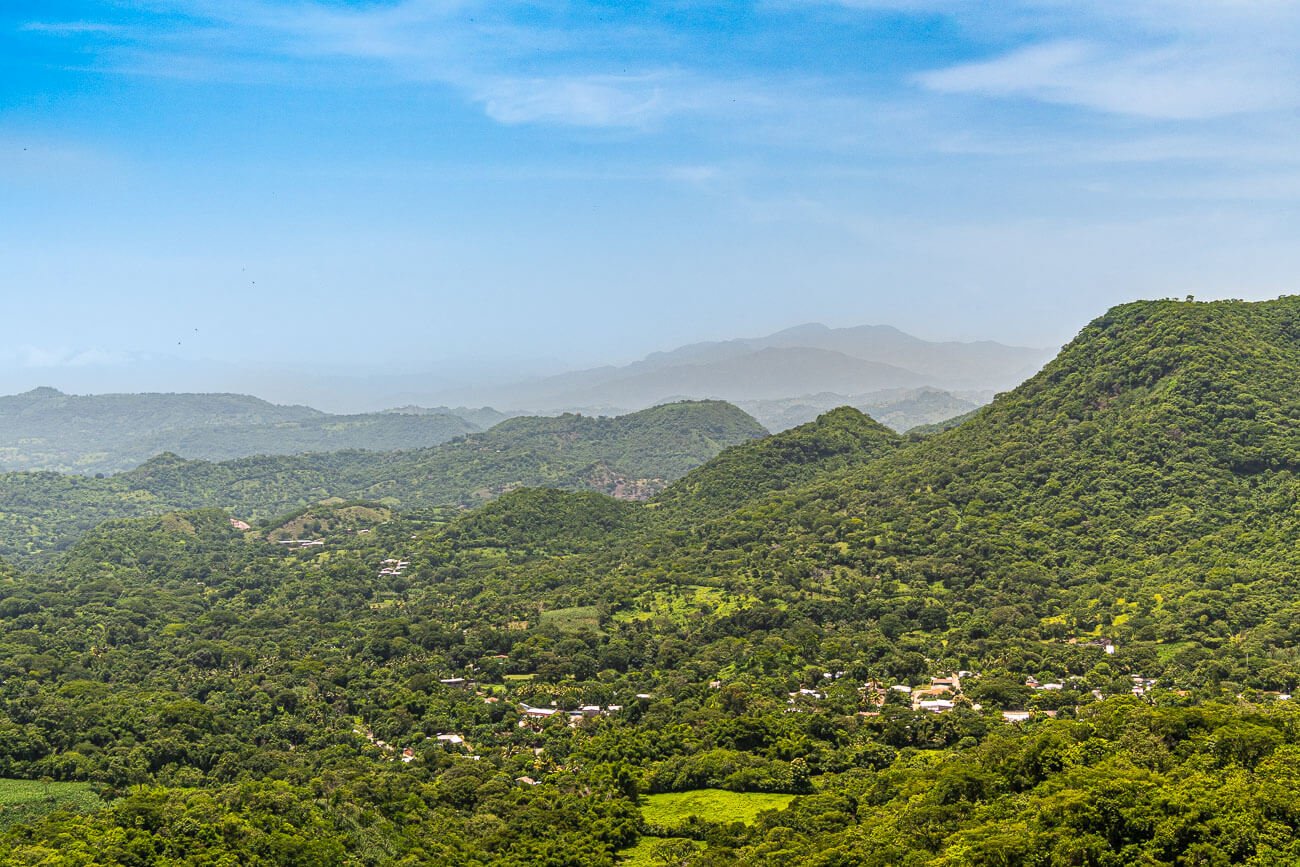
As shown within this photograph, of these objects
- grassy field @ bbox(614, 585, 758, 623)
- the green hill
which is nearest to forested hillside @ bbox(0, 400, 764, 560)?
the green hill

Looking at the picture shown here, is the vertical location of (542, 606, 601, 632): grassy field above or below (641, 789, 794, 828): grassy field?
above

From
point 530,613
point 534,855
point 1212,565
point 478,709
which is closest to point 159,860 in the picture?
point 534,855

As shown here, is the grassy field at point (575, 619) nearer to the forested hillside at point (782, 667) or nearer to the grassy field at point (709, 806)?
the forested hillside at point (782, 667)

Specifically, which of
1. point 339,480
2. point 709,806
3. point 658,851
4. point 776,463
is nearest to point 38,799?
point 658,851

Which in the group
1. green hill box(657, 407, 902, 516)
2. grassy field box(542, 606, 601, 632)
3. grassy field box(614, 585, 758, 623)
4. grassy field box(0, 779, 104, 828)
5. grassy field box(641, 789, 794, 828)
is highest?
green hill box(657, 407, 902, 516)

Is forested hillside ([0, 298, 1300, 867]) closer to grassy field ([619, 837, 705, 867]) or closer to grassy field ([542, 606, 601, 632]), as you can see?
grassy field ([619, 837, 705, 867])

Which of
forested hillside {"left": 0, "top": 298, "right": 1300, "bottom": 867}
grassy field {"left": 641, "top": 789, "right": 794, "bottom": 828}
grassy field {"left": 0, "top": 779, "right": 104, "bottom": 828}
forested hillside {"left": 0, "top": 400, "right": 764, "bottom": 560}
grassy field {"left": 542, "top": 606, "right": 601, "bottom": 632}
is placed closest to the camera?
forested hillside {"left": 0, "top": 298, "right": 1300, "bottom": 867}
